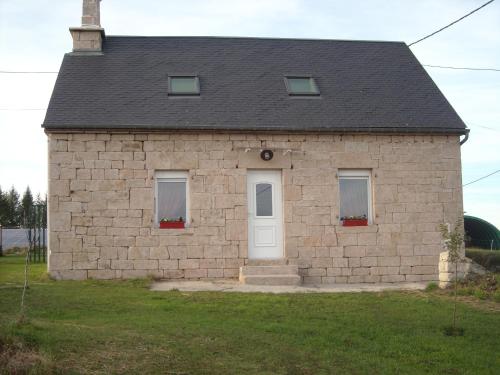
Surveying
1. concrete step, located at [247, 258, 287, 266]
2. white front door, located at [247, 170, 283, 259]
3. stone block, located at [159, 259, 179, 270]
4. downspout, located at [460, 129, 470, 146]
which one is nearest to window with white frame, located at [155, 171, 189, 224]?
stone block, located at [159, 259, 179, 270]

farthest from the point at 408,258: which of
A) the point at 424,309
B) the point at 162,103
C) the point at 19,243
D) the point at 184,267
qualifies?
the point at 19,243

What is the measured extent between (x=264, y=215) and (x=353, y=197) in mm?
2093

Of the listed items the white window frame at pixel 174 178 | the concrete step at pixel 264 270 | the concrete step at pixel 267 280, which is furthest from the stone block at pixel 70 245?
the concrete step at pixel 267 280

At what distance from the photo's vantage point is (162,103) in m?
14.0

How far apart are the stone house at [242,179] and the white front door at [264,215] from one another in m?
0.02

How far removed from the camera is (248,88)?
14781mm

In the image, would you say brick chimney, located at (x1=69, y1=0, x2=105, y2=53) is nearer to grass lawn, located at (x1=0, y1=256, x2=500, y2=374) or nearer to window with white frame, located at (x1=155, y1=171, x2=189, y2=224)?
window with white frame, located at (x1=155, y1=171, x2=189, y2=224)

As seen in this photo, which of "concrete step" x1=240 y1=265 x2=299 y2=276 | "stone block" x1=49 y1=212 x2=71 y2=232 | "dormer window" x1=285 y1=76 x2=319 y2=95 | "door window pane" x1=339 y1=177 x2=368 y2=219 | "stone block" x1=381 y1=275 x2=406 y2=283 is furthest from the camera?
"dormer window" x1=285 y1=76 x2=319 y2=95

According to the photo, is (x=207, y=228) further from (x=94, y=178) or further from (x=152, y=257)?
(x=94, y=178)

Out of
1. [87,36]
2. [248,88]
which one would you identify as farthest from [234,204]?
[87,36]

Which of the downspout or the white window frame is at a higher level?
the downspout

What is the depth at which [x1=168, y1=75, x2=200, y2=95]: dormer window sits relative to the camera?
1437cm

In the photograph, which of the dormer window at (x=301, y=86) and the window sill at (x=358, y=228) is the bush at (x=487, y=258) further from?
the dormer window at (x=301, y=86)

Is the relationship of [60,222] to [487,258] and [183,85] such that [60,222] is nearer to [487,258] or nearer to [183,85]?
[183,85]
